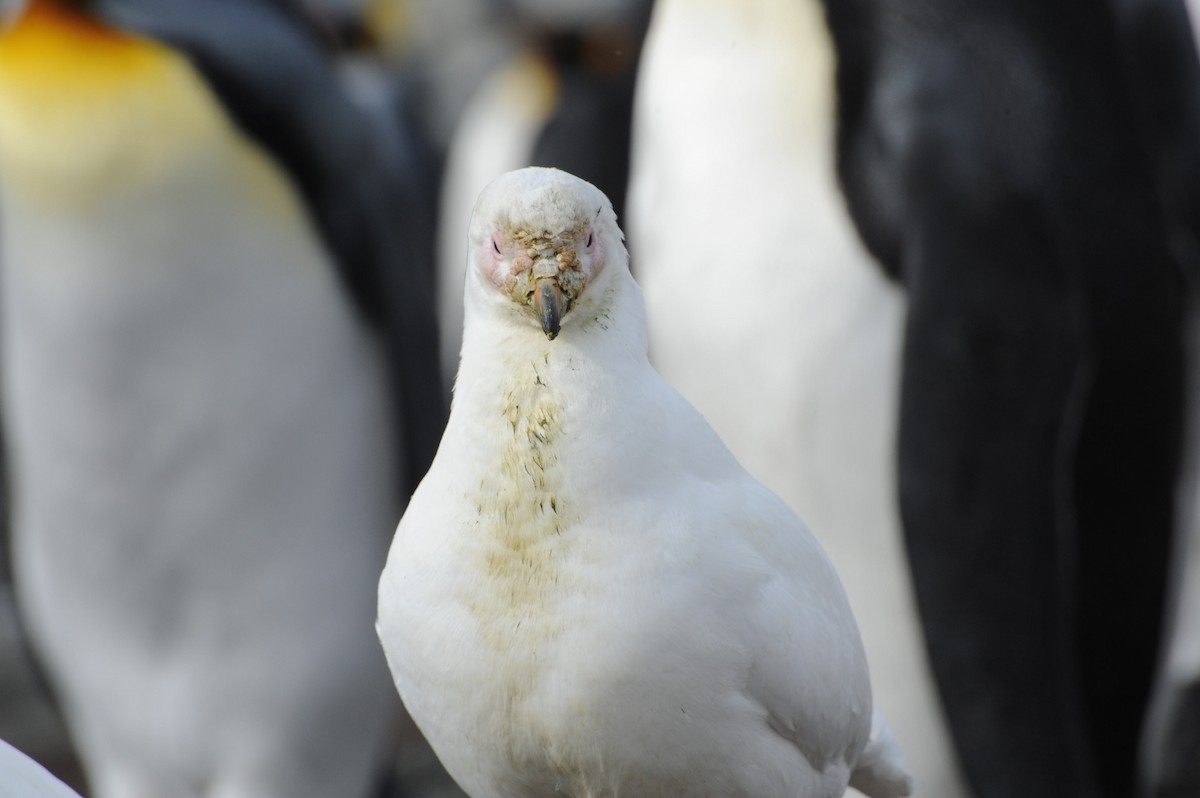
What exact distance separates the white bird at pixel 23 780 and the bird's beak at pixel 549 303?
1.26 ft

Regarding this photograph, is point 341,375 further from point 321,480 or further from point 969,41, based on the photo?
point 969,41

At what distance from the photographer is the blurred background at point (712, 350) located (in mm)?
1900

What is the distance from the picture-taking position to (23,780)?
96 cm

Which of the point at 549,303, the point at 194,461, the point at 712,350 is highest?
the point at 549,303

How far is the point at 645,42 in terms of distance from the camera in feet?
7.27

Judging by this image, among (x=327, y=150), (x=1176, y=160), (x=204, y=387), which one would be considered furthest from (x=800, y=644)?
(x=1176, y=160)

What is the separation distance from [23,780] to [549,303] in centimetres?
40

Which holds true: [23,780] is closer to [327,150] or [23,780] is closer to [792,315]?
[792,315]

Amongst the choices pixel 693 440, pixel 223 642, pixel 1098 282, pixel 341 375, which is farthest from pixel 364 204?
pixel 693 440

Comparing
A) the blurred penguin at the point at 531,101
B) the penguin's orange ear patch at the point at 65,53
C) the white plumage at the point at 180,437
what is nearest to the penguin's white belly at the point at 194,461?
the white plumage at the point at 180,437

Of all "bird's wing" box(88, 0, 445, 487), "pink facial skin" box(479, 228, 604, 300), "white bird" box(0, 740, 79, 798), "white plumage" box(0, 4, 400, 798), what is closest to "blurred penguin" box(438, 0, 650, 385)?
"bird's wing" box(88, 0, 445, 487)

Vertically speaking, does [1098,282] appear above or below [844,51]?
below

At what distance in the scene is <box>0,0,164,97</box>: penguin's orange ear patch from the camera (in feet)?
6.68

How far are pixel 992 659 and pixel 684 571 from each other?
87cm
